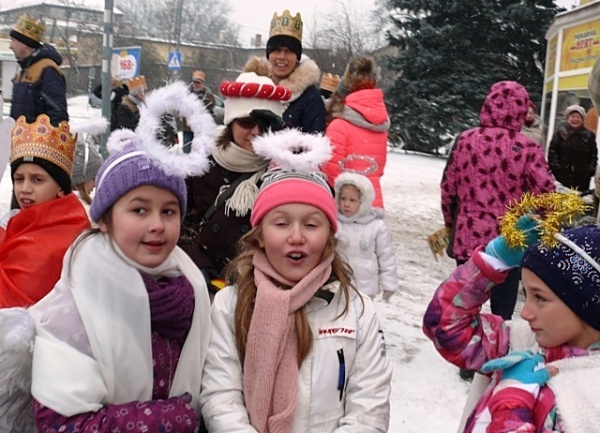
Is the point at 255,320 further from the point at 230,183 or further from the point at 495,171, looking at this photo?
the point at 495,171

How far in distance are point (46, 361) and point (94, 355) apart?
5.2 inches

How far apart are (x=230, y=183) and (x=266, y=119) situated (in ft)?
1.18

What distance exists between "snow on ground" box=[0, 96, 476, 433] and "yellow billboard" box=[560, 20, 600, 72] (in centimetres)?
413

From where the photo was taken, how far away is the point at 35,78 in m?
5.70

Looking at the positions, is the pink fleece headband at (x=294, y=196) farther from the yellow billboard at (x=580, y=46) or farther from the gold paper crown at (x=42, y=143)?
the yellow billboard at (x=580, y=46)

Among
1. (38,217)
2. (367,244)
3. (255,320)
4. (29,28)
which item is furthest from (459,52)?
(255,320)

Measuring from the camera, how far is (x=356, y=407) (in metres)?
2.14

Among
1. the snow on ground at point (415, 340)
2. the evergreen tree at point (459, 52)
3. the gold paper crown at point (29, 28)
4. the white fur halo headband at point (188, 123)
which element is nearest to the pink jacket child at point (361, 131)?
the snow on ground at point (415, 340)

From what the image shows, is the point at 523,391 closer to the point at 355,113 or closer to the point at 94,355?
the point at 94,355

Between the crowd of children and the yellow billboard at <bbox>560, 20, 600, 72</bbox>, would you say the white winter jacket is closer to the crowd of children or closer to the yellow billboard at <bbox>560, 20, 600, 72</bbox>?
the crowd of children

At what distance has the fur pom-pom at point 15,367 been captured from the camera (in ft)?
6.18

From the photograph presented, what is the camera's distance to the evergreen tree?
19797 millimetres

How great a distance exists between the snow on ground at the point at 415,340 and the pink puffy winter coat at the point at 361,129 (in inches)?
45.5

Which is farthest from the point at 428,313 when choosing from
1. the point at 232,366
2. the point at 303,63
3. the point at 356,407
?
the point at 303,63
